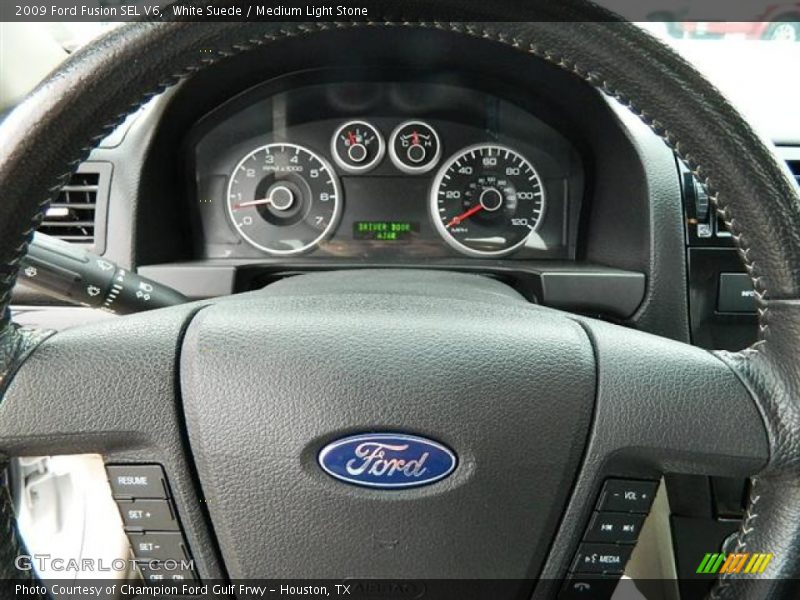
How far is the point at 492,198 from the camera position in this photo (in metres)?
1.89

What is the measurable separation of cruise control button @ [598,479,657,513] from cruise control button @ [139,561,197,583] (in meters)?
0.45

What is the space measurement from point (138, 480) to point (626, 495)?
518mm

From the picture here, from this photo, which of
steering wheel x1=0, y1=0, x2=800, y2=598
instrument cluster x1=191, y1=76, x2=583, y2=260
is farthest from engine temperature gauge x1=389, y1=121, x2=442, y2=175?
steering wheel x1=0, y1=0, x2=800, y2=598

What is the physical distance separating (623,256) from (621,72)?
91cm

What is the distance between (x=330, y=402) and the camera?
832 millimetres

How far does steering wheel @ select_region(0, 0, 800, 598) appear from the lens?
80cm

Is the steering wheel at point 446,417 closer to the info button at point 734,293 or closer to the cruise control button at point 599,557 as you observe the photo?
the cruise control button at point 599,557

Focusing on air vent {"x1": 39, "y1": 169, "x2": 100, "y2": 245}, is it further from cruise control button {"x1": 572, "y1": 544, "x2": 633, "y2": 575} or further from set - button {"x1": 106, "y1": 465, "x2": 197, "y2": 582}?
cruise control button {"x1": 572, "y1": 544, "x2": 633, "y2": 575}

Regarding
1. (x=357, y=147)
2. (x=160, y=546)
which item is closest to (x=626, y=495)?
(x=160, y=546)

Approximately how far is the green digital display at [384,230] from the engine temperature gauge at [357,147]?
129 mm

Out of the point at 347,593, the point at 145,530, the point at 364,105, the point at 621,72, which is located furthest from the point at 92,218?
the point at 621,72

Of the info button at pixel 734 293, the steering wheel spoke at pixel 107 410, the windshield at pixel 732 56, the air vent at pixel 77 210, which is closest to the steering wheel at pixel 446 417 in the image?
the steering wheel spoke at pixel 107 410

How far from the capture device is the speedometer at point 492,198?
1893 mm

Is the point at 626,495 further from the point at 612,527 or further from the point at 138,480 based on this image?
the point at 138,480
